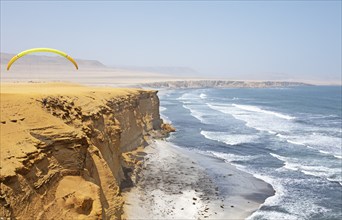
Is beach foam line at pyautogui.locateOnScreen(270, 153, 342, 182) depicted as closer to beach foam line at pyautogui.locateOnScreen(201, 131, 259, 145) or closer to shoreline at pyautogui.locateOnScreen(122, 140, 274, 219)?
shoreline at pyautogui.locateOnScreen(122, 140, 274, 219)

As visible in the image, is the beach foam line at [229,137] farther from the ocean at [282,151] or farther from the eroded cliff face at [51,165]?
the eroded cliff face at [51,165]

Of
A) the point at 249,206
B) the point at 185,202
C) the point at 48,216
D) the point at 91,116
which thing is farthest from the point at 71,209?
the point at 249,206

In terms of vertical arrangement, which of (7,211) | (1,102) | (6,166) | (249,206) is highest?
(1,102)

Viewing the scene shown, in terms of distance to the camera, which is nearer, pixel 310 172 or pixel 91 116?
pixel 91 116

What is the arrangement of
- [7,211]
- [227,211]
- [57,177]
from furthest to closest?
[227,211] < [57,177] < [7,211]

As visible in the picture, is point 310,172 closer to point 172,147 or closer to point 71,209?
point 172,147

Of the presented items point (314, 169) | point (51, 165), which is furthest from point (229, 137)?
point (51, 165)

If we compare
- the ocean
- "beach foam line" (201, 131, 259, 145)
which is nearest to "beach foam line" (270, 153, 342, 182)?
the ocean

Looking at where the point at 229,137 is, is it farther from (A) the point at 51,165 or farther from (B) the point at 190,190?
(A) the point at 51,165
